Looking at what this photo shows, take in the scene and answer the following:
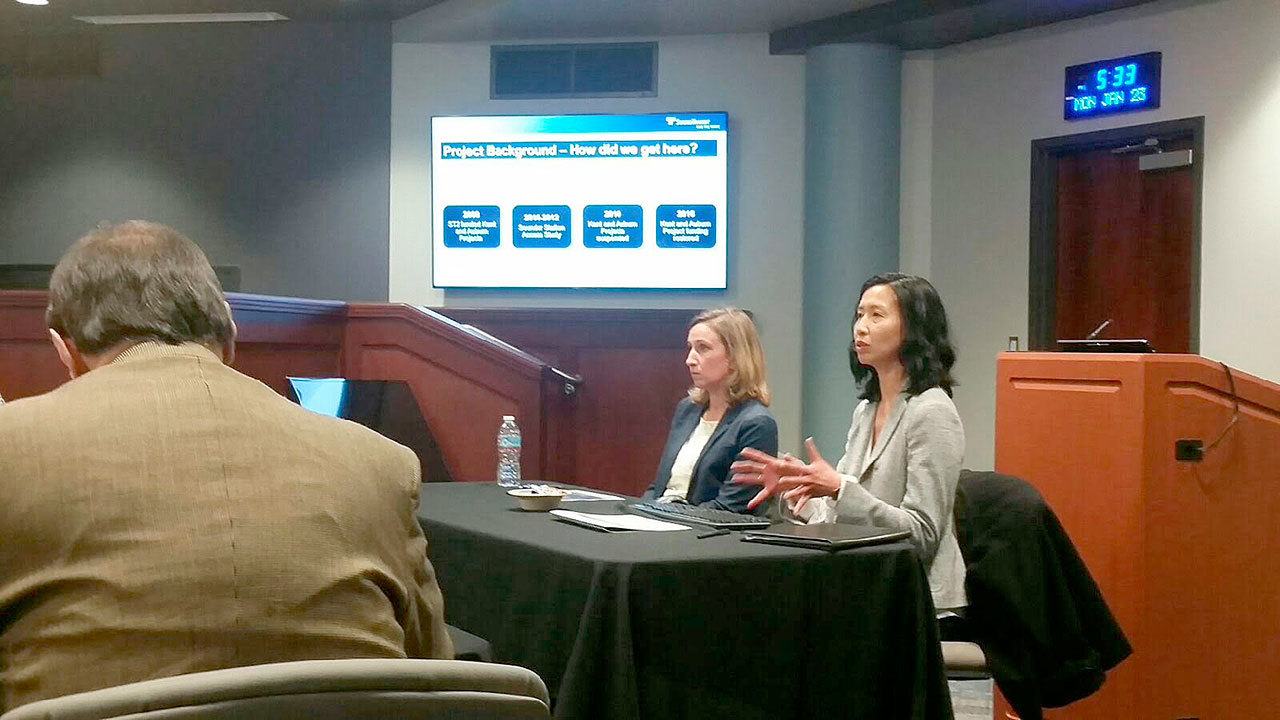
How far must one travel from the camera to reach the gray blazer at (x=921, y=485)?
2.66 meters

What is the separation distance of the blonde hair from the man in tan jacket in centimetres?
256

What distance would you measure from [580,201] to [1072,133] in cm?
267

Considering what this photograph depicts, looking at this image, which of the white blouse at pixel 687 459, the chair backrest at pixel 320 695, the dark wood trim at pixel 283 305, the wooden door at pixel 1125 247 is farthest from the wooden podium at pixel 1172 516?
the wooden door at pixel 1125 247

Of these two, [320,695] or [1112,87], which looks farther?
[1112,87]

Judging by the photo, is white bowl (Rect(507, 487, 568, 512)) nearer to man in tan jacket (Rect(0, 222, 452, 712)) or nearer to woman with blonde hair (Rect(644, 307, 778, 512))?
woman with blonde hair (Rect(644, 307, 778, 512))

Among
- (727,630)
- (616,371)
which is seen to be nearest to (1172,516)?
(727,630)

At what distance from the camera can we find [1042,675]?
257cm

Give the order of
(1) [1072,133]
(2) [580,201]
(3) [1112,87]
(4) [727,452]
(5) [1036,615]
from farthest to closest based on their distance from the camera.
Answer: (2) [580,201] → (1) [1072,133] → (3) [1112,87] → (4) [727,452] → (5) [1036,615]

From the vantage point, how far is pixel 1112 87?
625 centimetres

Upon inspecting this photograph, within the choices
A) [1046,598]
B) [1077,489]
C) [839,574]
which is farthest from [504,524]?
[1077,489]

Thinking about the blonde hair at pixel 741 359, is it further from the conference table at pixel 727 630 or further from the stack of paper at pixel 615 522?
the conference table at pixel 727 630

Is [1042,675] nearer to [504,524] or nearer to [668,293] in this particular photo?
[504,524]

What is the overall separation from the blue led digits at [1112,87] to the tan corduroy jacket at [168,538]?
562 cm

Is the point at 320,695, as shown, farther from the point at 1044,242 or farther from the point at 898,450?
the point at 1044,242
